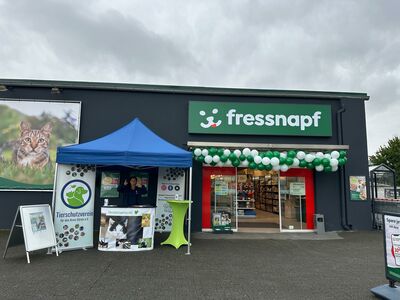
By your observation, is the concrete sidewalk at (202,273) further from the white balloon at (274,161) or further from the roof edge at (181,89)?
the roof edge at (181,89)

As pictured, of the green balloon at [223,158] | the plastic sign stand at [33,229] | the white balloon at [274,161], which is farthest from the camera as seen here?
the green balloon at [223,158]

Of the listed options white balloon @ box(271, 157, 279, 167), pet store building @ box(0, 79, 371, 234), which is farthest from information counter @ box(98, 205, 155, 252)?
white balloon @ box(271, 157, 279, 167)

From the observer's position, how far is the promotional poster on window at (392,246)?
12.7ft

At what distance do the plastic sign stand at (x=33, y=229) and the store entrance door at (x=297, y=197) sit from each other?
686 centimetres

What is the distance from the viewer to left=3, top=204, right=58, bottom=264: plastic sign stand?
550cm

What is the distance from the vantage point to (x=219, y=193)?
9.36 metres

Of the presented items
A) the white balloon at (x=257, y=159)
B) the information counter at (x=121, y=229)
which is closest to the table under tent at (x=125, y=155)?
the information counter at (x=121, y=229)

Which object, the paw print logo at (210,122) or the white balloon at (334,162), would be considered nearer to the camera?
the white balloon at (334,162)

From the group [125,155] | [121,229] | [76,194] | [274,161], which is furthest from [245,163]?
[76,194]

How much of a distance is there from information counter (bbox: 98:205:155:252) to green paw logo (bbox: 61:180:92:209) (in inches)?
24.2

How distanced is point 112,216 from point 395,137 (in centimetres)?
3296

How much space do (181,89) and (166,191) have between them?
11.5ft

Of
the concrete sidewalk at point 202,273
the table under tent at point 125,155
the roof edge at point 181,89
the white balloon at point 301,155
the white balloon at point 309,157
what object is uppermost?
the roof edge at point 181,89

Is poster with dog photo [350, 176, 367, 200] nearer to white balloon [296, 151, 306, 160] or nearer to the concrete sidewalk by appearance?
white balloon [296, 151, 306, 160]
